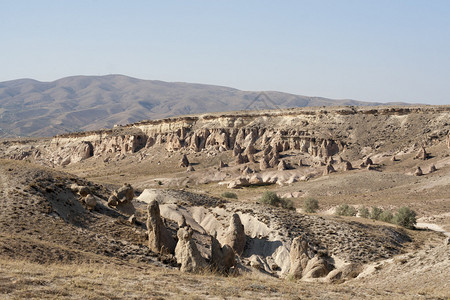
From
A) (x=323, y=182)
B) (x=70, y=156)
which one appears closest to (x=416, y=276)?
(x=323, y=182)

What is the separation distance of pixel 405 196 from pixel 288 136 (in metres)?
39.9

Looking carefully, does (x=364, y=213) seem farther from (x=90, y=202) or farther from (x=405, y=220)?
(x=90, y=202)

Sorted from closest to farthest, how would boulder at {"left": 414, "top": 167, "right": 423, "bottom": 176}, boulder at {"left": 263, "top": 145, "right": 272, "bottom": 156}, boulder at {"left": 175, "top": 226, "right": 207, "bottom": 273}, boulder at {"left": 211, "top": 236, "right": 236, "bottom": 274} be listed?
boulder at {"left": 175, "top": 226, "right": 207, "bottom": 273} < boulder at {"left": 211, "top": 236, "right": 236, "bottom": 274} < boulder at {"left": 414, "top": 167, "right": 423, "bottom": 176} < boulder at {"left": 263, "top": 145, "right": 272, "bottom": 156}

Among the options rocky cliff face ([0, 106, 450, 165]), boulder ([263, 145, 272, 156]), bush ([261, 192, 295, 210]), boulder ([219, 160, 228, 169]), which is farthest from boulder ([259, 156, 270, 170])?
bush ([261, 192, 295, 210])

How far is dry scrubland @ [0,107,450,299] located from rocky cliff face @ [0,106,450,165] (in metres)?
0.39

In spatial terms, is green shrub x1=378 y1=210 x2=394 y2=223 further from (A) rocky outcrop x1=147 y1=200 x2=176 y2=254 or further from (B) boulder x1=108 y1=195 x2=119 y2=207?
(A) rocky outcrop x1=147 y1=200 x2=176 y2=254

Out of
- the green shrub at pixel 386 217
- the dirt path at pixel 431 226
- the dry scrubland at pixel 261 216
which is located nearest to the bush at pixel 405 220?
the dirt path at pixel 431 226

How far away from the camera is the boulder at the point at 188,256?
24.0 meters

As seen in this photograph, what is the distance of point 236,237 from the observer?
3409 centimetres

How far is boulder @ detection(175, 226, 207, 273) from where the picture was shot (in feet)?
78.7

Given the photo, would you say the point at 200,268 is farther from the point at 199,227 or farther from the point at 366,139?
the point at 366,139

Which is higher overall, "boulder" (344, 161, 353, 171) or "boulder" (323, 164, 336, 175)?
"boulder" (344, 161, 353, 171)

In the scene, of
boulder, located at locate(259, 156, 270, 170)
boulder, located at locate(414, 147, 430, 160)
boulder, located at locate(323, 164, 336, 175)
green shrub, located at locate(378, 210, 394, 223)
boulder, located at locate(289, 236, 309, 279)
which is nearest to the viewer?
boulder, located at locate(289, 236, 309, 279)

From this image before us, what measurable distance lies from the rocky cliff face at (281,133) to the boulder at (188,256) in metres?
71.1
